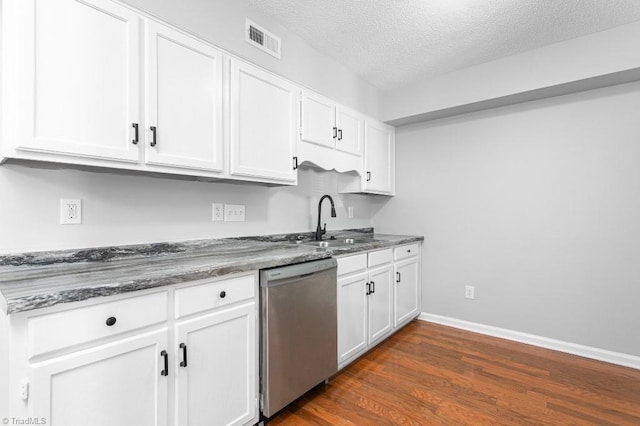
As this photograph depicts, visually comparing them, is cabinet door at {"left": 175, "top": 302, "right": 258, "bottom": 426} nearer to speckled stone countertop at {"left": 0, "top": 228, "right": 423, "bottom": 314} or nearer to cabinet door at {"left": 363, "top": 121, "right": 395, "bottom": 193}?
speckled stone countertop at {"left": 0, "top": 228, "right": 423, "bottom": 314}

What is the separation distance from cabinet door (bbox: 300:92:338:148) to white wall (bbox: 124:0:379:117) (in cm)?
20

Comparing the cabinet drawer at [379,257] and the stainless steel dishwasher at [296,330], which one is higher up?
the cabinet drawer at [379,257]

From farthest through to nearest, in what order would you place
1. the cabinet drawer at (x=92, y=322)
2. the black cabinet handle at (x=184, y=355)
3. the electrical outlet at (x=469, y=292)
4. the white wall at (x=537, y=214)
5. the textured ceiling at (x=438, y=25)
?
1. the electrical outlet at (x=469, y=292)
2. the white wall at (x=537, y=214)
3. the textured ceiling at (x=438, y=25)
4. the black cabinet handle at (x=184, y=355)
5. the cabinet drawer at (x=92, y=322)

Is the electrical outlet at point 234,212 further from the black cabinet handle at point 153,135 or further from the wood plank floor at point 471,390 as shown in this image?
the wood plank floor at point 471,390

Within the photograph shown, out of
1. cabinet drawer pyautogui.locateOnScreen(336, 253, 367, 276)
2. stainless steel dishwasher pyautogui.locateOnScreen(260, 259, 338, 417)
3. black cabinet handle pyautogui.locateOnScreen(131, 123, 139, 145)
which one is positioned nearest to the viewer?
black cabinet handle pyautogui.locateOnScreen(131, 123, 139, 145)

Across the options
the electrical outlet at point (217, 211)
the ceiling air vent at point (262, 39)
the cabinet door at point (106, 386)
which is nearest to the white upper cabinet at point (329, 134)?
the ceiling air vent at point (262, 39)

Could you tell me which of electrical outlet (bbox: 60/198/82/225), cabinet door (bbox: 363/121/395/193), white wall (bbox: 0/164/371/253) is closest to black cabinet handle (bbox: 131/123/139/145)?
white wall (bbox: 0/164/371/253)

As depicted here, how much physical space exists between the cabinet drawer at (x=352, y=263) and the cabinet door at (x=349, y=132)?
38.5 inches

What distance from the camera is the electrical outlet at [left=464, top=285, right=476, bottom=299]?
10.5 ft

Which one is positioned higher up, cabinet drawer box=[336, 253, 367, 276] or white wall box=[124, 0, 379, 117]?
white wall box=[124, 0, 379, 117]

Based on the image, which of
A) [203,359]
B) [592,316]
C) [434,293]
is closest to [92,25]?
[203,359]

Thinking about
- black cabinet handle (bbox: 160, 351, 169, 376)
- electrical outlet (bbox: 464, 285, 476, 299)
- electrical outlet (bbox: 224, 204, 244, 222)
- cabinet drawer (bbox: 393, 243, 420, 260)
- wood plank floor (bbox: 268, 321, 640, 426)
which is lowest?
wood plank floor (bbox: 268, 321, 640, 426)

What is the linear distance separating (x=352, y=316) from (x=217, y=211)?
126 centimetres

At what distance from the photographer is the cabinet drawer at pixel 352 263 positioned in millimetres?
2254
